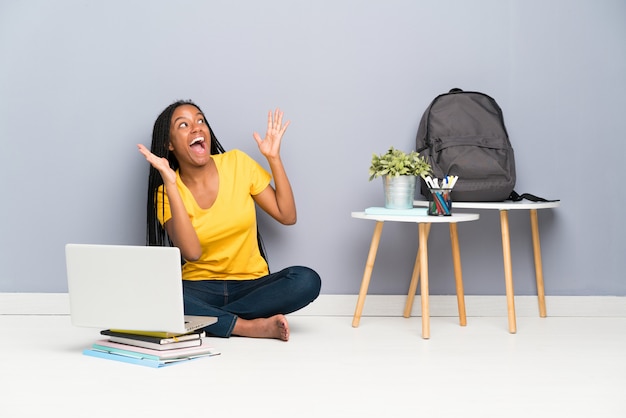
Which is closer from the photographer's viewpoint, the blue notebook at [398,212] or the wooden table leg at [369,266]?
the blue notebook at [398,212]

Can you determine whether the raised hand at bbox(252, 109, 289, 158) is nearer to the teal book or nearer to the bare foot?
the bare foot

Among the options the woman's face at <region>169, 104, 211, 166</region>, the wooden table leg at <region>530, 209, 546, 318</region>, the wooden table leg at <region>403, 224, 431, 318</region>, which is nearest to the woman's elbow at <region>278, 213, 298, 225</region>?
the woman's face at <region>169, 104, 211, 166</region>

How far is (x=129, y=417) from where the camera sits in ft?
5.16

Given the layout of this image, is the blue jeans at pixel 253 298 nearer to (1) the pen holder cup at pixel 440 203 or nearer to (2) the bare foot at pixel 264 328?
(2) the bare foot at pixel 264 328

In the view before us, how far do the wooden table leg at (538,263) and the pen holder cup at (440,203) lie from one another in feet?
1.56

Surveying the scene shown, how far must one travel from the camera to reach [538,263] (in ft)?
9.15

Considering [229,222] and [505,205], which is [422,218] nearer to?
[505,205]

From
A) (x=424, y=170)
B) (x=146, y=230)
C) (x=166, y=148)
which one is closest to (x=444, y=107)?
(x=424, y=170)

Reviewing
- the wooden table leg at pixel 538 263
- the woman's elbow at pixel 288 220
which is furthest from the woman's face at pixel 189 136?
the wooden table leg at pixel 538 263

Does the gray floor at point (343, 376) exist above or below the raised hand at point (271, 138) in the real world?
below

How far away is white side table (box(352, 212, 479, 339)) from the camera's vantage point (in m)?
2.40

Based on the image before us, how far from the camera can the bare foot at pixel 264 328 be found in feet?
7.72

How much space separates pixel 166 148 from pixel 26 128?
606 mm

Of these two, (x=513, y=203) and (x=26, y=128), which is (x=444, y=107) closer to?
(x=513, y=203)
